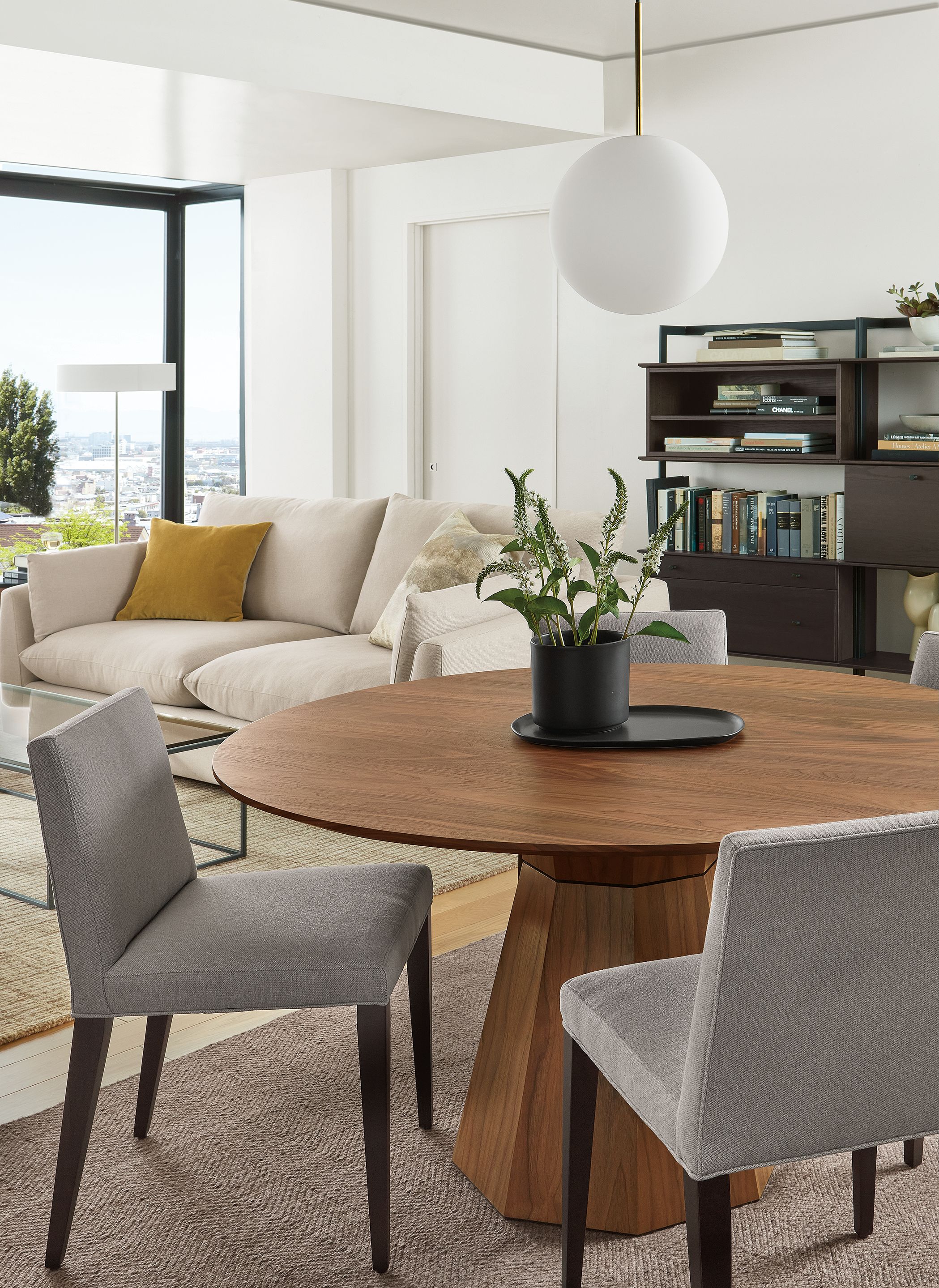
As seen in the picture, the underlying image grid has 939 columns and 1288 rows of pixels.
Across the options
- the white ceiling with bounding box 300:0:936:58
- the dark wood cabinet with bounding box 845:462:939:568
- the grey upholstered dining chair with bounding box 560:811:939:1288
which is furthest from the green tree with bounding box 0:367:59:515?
the grey upholstered dining chair with bounding box 560:811:939:1288

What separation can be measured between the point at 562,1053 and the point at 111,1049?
105 centimetres

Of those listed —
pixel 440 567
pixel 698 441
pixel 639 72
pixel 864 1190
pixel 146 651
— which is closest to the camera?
pixel 864 1190

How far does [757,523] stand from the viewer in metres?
5.43

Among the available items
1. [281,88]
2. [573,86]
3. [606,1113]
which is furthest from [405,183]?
[606,1113]

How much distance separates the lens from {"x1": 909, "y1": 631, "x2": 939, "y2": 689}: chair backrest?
104 inches

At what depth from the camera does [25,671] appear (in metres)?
5.02

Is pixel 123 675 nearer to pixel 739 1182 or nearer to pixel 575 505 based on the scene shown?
pixel 575 505

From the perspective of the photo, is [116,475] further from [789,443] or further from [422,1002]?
[422,1002]

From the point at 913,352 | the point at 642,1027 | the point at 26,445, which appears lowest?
the point at 642,1027

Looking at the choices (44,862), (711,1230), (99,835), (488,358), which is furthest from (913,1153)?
(488,358)

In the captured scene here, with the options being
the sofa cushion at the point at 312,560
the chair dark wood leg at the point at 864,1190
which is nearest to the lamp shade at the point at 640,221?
the chair dark wood leg at the point at 864,1190

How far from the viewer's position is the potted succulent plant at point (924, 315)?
4.95 metres

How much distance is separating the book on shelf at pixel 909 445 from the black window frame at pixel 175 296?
3.90 metres

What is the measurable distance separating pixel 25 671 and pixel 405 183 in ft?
10.9
